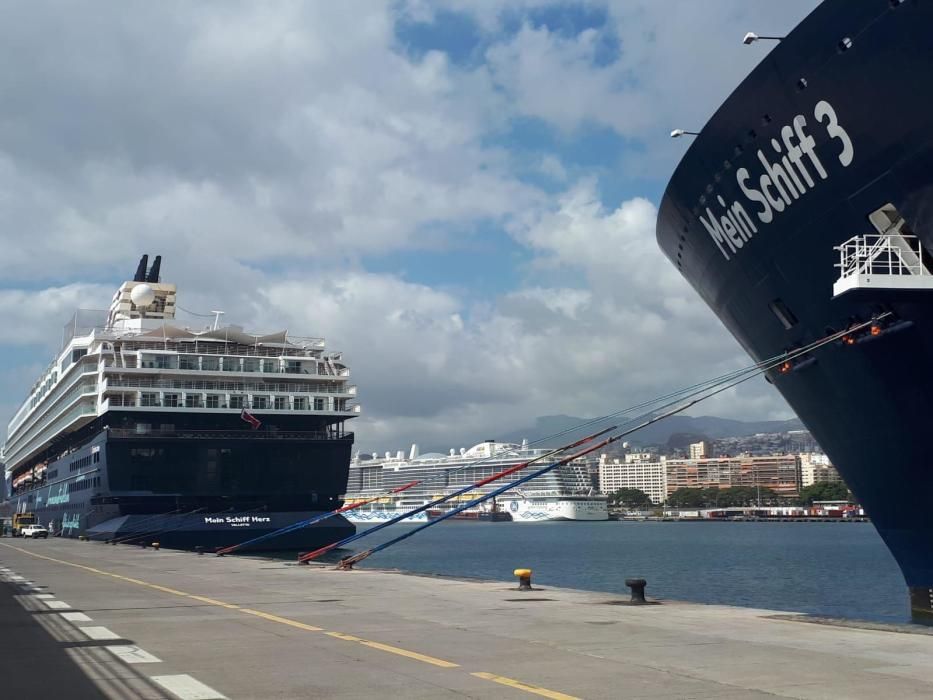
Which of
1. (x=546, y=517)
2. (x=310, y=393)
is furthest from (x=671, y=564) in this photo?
(x=546, y=517)

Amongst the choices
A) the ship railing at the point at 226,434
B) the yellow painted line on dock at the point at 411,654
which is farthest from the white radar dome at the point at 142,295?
the yellow painted line on dock at the point at 411,654

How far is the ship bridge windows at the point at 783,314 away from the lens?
663 inches

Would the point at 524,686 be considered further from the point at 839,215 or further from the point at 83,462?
the point at 83,462

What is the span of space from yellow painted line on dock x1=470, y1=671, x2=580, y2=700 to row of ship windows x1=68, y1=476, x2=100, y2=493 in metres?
51.6

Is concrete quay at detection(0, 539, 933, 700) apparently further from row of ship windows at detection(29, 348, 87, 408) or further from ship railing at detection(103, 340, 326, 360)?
row of ship windows at detection(29, 348, 87, 408)

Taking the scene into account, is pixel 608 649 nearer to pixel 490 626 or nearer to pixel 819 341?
pixel 490 626

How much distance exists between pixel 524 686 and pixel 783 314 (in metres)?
9.94

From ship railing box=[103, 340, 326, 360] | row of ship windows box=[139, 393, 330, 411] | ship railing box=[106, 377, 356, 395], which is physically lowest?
row of ship windows box=[139, 393, 330, 411]

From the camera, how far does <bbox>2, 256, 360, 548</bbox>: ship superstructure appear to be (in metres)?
53.9

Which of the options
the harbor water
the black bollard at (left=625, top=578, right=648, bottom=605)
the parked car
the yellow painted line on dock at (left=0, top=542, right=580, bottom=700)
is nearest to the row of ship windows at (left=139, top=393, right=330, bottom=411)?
the harbor water

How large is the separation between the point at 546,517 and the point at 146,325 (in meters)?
118

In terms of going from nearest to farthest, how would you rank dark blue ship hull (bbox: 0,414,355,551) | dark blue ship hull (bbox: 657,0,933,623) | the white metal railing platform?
dark blue ship hull (bbox: 657,0,933,623)
the white metal railing platform
dark blue ship hull (bbox: 0,414,355,551)

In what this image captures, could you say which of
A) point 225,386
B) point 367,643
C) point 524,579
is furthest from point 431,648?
point 225,386

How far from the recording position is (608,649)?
11477 millimetres
